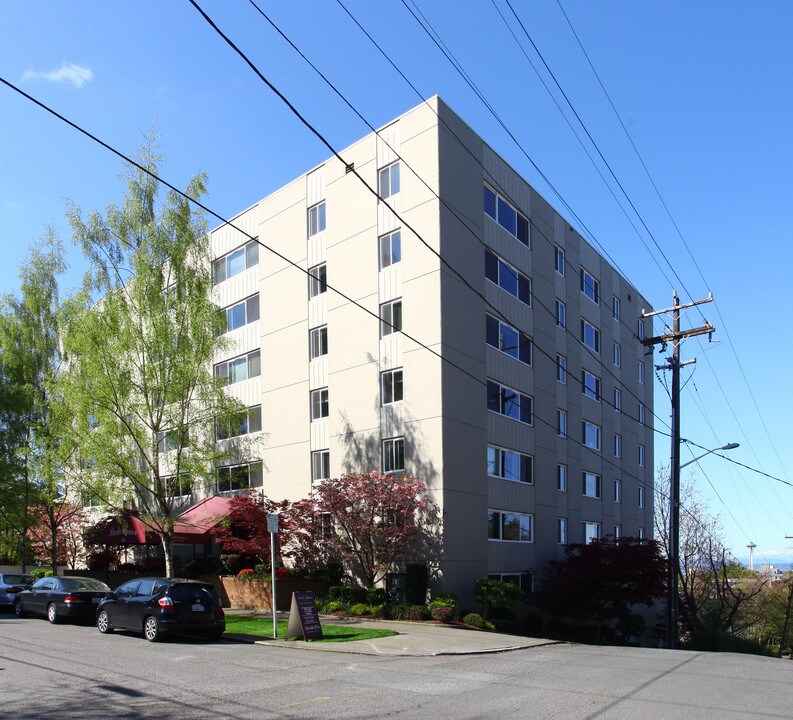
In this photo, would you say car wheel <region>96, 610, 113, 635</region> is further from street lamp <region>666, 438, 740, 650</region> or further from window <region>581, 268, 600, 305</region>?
window <region>581, 268, 600, 305</region>

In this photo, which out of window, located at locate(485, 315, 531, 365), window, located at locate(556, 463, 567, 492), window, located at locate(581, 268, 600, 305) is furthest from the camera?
window, located at locate(581, 268, 600, 305)

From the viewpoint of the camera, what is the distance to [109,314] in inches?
977

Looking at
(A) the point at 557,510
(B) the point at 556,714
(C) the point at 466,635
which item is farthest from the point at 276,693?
(A) the point at 557,510

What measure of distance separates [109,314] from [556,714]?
1947 cm

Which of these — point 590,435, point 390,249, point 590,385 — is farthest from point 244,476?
point 590,385

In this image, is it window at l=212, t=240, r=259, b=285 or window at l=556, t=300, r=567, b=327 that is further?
window at l=212, t=240, r=259, b=285

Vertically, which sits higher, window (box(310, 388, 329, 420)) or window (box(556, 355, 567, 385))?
window (box(556, 355, 567, 385))

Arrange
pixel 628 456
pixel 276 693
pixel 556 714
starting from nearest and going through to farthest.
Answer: pixel 556 714
pixel 276 693
pixel 628 456

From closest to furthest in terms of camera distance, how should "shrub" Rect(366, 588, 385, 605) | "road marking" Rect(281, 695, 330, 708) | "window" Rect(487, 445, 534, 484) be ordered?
"road marking" Rect(281, 695, 330, 708) < "shrub" Rect(366, 588, 385, 605) < "window" Rect(487, 445, 534, 484)

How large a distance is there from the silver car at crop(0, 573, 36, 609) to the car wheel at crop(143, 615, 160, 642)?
9415 millimetres

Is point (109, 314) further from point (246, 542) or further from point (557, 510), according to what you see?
point (557, 510)

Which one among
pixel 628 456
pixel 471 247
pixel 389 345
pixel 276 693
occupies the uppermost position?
pixel 471 247

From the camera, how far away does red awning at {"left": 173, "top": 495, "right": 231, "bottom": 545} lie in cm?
2769

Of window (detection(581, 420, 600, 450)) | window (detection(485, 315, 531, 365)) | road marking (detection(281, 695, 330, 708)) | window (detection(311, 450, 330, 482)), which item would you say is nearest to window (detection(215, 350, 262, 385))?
window (detection(311, 450, 330, 482))
